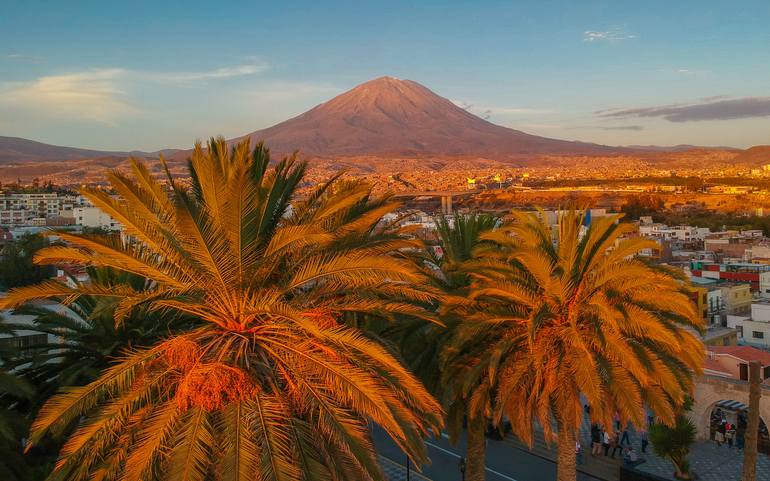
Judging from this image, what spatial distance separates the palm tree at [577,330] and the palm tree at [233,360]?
1982 millimetres

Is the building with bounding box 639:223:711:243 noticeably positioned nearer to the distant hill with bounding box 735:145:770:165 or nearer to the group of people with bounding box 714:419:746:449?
the group of people with bounding box 714:419:746:449

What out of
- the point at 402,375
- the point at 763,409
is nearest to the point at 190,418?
the point at 402,375

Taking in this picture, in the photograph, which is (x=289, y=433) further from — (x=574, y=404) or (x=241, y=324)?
(x=574, y=404)

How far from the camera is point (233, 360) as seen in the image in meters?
4.98

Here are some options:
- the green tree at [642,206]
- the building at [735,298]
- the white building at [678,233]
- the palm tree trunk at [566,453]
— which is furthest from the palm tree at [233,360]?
the green tree at [642,206]

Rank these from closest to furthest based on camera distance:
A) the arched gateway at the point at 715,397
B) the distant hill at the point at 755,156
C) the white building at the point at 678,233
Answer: the arched gateway at the point at 715,397 → the white building at the point at 678,233 → the distant hill at the point at 755,156

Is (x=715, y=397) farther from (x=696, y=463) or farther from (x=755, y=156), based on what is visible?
(x=755, y=156)

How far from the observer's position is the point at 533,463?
14336 mm

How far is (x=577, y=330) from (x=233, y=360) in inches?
145

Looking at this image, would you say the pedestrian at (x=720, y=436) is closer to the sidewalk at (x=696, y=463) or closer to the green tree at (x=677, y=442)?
the sidewalk at (x=696, y=463)

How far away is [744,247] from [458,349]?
41.4m

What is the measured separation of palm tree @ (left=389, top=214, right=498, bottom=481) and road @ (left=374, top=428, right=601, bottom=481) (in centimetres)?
467

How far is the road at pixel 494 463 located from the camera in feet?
44.6

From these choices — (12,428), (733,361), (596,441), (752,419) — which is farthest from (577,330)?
(733,361)
